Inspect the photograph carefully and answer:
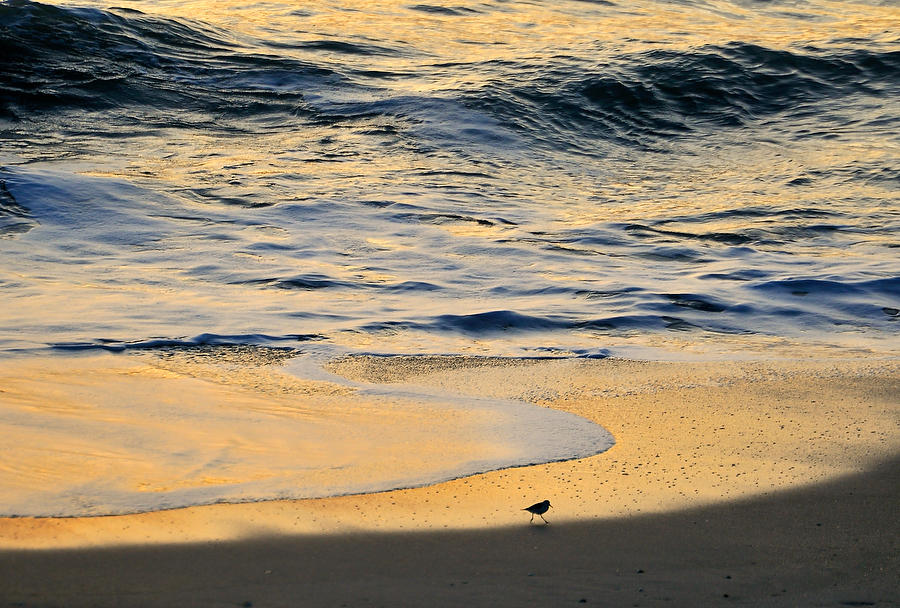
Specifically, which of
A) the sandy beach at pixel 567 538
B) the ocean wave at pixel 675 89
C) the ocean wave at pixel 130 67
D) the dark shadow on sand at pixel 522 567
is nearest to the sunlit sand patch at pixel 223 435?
the sandy beach at pixel 567 538

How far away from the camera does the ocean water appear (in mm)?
5359

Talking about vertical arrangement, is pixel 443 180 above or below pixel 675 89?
below

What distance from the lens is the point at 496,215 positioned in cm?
802

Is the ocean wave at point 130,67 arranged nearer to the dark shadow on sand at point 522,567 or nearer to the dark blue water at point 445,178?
the dark blue water at point 445,178

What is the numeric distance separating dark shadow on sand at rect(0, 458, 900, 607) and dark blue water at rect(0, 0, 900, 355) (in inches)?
85.2

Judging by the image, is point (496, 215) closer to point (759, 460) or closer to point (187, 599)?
point (759, 460)

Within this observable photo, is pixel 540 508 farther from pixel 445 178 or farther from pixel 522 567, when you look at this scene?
pixel 445 178

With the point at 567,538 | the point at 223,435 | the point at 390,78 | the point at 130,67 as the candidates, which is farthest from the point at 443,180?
the point at 567,538

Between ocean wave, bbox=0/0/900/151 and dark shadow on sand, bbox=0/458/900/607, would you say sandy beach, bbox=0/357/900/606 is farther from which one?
ocean wave, bbox=0/0/900/151

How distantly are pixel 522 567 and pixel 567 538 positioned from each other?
0.22 metres

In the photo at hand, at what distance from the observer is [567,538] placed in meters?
2.73

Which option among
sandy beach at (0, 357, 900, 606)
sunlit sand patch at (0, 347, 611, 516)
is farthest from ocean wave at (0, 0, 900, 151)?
sandy beach at (0, 357, 900, 606)

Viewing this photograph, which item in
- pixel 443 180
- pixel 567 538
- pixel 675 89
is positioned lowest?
pixel 443 180

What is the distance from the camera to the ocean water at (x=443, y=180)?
5359 millimetres
